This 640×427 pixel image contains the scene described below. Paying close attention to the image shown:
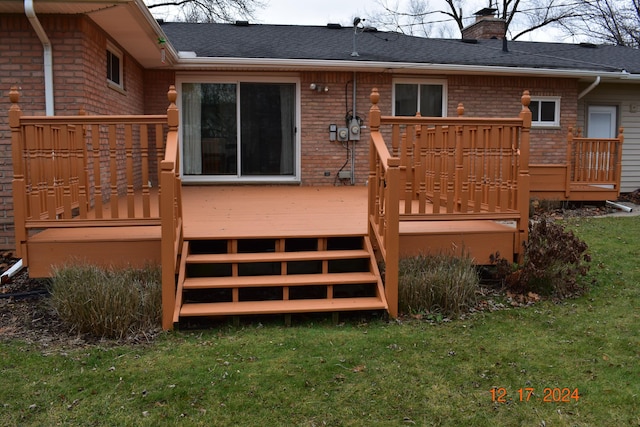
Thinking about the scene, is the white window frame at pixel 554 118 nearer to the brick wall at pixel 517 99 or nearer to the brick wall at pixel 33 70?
the brick wall at pixel 517 99

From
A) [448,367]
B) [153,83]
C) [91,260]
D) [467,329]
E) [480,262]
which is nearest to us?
[448,367]

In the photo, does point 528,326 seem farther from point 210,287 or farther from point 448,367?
point 210,287

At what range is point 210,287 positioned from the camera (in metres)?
4.75

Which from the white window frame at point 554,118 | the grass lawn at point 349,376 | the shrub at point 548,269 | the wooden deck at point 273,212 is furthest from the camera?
the white window frame at point 554,118

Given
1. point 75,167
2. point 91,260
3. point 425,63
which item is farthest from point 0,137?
point 425,63

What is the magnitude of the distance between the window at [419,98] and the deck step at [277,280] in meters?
6.83

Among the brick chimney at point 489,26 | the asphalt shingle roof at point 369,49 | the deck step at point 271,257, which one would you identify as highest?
the brick chimney at point 489,26

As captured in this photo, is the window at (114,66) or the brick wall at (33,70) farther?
the window at (114,66)

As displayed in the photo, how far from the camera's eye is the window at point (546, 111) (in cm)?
1188

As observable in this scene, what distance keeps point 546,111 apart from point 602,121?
243cm

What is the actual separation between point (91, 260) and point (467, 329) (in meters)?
3.23

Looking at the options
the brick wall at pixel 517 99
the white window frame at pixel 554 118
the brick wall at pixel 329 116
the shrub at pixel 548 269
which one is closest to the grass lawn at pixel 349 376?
the shrub at pixel 548 269

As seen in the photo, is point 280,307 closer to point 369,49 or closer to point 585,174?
point 585,174

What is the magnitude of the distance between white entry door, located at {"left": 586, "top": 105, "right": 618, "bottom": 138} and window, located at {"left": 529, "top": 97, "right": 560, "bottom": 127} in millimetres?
1890
